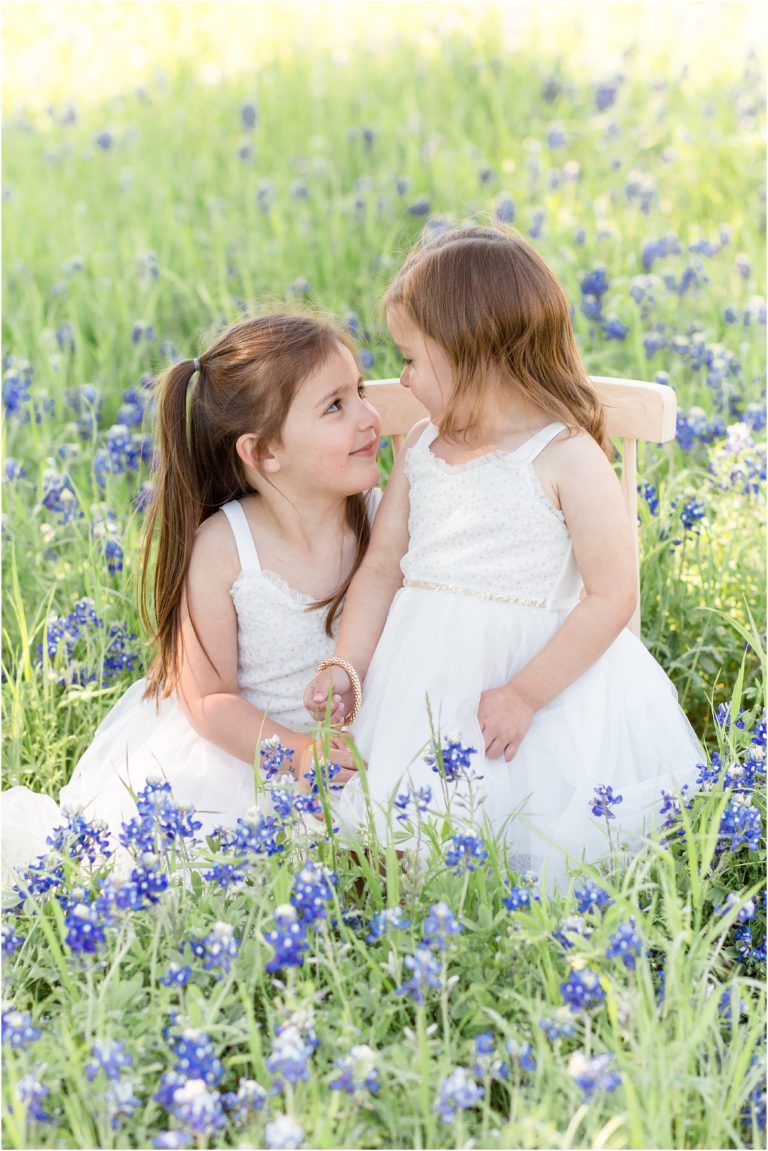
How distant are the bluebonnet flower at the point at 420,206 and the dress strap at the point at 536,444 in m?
2.57

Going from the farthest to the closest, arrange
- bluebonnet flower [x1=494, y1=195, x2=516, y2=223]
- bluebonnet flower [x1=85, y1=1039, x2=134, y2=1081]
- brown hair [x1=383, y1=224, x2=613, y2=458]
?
bluebonnet flower [x1=494, y1=195, x2=516, y2=223]
brown hair [x1=383, y1=224, x2=613, y2=458]
bluebonnet flower [x1=85, y1=1039, x2=134, y2=1081]

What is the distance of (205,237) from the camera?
4.96m

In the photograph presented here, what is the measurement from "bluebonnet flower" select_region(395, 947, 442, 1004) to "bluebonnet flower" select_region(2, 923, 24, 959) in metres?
0.68

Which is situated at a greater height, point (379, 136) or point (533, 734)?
point (379, 136)

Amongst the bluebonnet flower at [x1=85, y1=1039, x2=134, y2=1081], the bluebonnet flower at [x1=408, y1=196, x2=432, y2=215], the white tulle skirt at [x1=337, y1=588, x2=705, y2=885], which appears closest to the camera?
the bluebonnet flower at [x1=85, y1=1039, x2=134, y2=1081]

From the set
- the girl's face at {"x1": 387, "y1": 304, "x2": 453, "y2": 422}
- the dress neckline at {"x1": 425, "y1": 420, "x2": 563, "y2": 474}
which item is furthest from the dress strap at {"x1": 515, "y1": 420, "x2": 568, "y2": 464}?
the girl's face at {"x1": 387, "y1": 304, "x2": 453, "y2": 422}

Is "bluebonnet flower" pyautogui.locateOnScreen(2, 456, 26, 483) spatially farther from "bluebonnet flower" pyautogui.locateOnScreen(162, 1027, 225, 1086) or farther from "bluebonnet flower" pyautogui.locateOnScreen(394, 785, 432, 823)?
"bluebonnet flower" pyautogui.locateOnScreen(162, 1027, 225, 1086)

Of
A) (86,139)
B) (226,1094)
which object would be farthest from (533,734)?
(86,139)

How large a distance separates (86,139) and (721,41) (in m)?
3.25

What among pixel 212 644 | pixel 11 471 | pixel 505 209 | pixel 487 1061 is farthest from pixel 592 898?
pixel 505 209

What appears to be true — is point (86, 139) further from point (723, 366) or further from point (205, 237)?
point (723, 366)

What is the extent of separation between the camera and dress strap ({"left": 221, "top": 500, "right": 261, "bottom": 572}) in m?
2.65

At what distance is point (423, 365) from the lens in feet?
8.06

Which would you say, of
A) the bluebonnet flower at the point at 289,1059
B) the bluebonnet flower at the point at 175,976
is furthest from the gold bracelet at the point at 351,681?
the bluebonnet flower at the point at 289,1059
